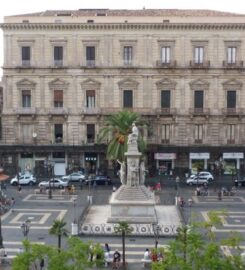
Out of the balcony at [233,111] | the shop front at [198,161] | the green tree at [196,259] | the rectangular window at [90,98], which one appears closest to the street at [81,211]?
the shop front at [198,161]

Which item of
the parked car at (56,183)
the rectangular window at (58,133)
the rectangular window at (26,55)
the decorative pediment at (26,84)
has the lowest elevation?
the parked car at (56,183)

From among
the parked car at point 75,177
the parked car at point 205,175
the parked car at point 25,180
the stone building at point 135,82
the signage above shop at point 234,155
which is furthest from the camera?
the stone building at point 135,82

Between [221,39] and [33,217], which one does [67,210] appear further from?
[221,39]

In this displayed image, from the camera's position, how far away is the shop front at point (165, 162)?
232ft

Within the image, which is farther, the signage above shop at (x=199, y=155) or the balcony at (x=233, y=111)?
the signage above shop at (x=199, y=155)

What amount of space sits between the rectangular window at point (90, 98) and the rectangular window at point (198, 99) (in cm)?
1231

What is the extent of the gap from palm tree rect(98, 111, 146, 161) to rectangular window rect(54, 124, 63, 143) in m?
7.03

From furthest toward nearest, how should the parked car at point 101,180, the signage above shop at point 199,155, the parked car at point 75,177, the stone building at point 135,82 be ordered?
the signage above shop at point 199,155 → the stone building at point 135,82 → the parked car at point 75,177 → the parked car at point 101,180

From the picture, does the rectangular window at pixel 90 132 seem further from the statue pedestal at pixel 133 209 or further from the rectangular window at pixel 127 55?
the statue pedestal at pixel 133 209

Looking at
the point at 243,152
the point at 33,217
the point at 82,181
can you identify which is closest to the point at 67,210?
the point at 33,217

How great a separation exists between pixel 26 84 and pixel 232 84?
24731 mm

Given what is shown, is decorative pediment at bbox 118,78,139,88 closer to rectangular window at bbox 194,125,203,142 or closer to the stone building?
the stone building

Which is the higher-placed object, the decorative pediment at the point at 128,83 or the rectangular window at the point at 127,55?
the rectangular window at the point at 127,55

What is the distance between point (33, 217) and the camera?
4681cm
